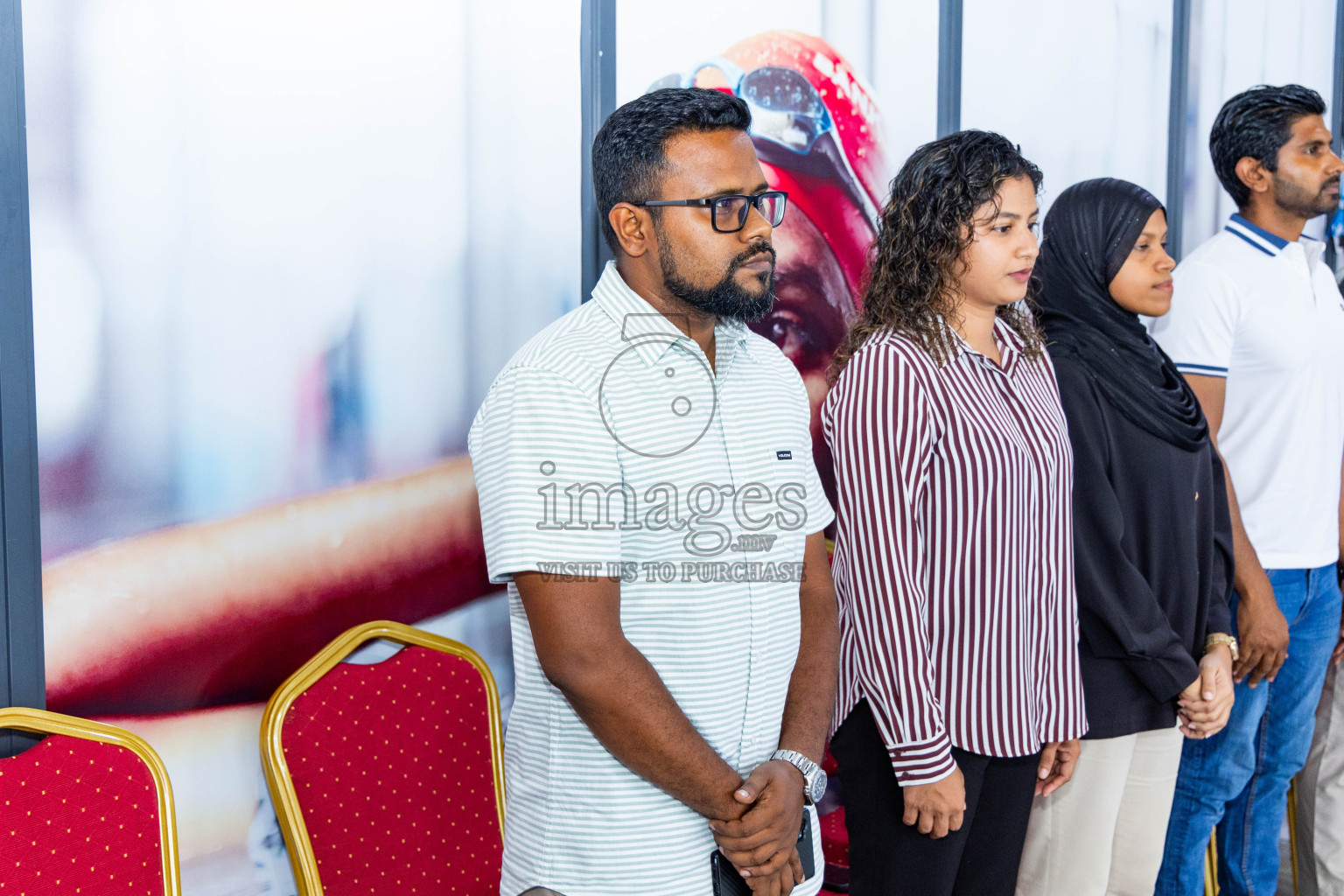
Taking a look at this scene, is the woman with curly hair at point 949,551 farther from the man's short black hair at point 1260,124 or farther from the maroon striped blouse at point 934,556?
the man's short black hair at point 1260,124

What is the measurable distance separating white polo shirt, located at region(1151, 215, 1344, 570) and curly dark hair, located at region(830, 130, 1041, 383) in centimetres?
82

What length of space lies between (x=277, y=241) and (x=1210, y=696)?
180 cm

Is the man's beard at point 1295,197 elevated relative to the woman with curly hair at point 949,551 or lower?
elevated

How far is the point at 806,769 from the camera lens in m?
1.38

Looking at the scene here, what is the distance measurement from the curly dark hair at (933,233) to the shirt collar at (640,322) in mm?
421

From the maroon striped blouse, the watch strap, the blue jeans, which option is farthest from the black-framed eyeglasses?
the blue jeans

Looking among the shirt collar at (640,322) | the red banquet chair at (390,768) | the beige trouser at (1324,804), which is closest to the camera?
the shirt collar at (640,322)

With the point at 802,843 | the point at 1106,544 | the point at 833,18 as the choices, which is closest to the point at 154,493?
the point at 802,843

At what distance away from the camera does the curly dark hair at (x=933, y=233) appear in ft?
5.67

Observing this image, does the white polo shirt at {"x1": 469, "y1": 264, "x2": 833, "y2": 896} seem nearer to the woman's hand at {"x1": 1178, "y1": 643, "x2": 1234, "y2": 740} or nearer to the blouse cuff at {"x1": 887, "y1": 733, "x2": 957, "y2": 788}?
the blouse cuff at {"x1": 887, "y1": 733, "x2": 957, "y2": 788}

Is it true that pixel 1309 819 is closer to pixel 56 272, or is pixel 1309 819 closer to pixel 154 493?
pixel 154 493

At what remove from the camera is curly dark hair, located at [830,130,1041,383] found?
1.73 metres

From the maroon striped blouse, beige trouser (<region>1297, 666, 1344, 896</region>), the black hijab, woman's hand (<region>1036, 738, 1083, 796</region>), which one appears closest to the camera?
the maroon striped blouse

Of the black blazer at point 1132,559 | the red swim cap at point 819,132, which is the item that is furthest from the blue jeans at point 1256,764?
the red swim cap at point 819,132
